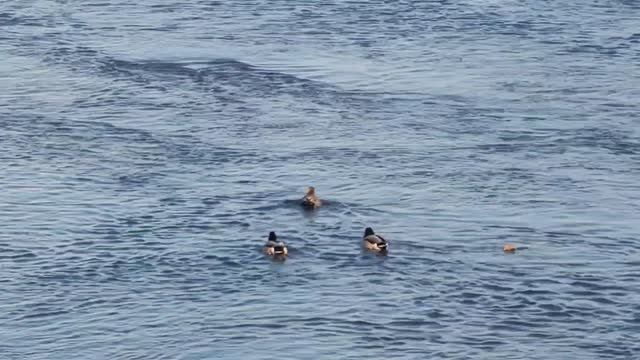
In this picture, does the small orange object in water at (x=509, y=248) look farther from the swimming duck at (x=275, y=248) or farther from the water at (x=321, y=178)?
the swimming duck at (x=275, y=248)

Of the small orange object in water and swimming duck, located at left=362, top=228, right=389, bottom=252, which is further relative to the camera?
the small orange object in water

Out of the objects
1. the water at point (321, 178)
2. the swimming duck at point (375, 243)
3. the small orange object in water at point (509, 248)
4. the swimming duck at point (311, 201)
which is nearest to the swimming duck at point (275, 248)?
the water at point (321, 178)

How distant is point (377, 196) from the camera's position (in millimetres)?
46906

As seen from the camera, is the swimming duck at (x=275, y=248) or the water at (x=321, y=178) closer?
the water at (x=321, y=178)

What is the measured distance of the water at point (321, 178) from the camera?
3791cm

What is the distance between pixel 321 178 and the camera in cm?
4878

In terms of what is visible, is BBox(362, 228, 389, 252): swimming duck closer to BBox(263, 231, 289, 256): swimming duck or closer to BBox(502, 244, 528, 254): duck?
BBox(263, 231, 289, 256): swimming duck

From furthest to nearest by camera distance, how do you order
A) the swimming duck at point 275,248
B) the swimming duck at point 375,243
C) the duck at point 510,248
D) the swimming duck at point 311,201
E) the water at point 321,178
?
the swimming duck at point 311,201 → the duck at point 510,248 → the swimming duck at point 375,243 → the swimming duck at point 275,248 → the water at point 321,178

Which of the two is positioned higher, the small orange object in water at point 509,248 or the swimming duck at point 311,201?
the swimming duck at point 311,201

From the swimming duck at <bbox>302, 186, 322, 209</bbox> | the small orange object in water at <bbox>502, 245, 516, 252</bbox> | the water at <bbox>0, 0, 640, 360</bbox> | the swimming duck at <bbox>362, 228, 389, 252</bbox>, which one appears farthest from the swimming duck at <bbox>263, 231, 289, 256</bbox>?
the small orange object in water at <bbox>502, 245, 516, 252</bbox>

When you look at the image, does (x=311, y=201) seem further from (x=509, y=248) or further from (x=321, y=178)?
(x=509, y=248)

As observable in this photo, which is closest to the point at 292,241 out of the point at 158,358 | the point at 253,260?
the point at 253,260

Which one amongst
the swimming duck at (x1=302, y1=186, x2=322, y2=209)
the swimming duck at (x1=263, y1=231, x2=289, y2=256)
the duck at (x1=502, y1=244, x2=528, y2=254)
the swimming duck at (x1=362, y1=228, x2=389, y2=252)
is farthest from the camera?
the swimming duck at (x1=302, y1=186, x2=322, y2=209)

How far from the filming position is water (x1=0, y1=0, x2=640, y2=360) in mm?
37906
